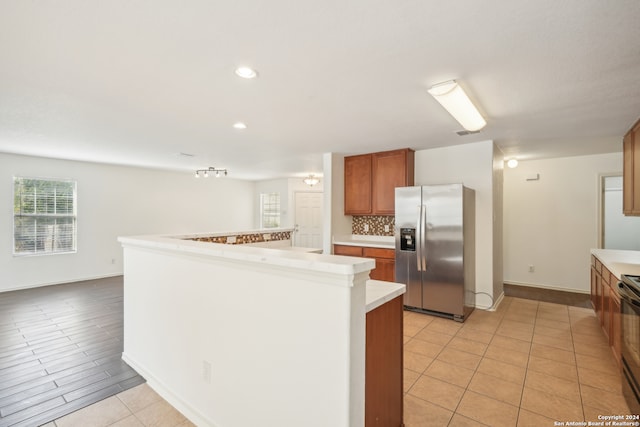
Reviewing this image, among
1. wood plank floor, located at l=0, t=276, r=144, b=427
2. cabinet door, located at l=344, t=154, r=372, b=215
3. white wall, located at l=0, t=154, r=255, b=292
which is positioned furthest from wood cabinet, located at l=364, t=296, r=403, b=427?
white wall, located at l=0, t=154, r=255, b=292

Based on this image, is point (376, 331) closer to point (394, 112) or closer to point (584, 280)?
point (394, 112)

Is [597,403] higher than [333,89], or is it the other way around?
[333,89]

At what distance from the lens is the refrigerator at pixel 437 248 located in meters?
3.60

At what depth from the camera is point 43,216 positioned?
209 inches

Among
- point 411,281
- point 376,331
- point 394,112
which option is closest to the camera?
point 376,331

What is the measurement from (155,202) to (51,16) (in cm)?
588

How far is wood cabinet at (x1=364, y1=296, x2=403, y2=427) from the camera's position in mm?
1456

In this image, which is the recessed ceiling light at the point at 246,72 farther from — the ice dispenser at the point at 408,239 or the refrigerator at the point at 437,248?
the ice dispenser at the point at 408,239

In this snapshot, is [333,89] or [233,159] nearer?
[333,89]

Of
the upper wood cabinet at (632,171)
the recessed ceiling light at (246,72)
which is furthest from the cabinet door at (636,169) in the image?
the recessed ceiling light at (246,72)

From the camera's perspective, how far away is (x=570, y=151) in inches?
176

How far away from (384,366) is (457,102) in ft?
6.60

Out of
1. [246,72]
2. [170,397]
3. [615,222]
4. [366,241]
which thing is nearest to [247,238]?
[170,397]

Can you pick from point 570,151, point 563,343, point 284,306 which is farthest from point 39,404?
point 570,151
